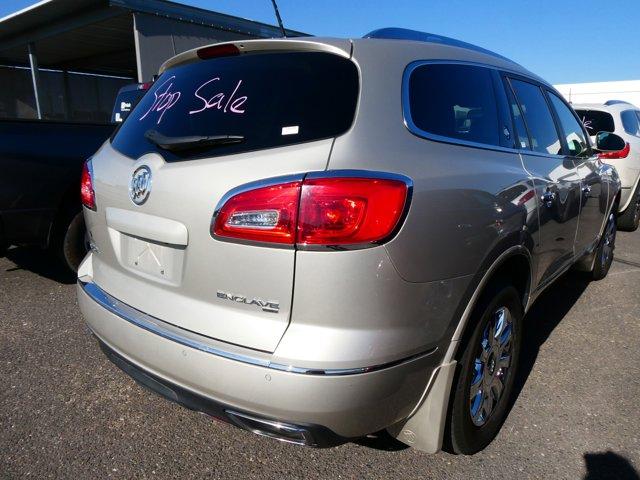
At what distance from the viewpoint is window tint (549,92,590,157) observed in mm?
3516

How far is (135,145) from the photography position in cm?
218

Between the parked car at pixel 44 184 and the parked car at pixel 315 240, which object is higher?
the parked car at pixel 315 240

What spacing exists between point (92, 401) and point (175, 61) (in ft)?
5.83

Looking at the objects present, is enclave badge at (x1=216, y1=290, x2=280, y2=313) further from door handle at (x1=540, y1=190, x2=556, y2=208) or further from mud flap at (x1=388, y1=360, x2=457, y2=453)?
door handle at (x1=540, y1=190, x2=556, y2=208)

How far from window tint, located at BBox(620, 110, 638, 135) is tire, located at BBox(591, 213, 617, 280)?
2.92 meters

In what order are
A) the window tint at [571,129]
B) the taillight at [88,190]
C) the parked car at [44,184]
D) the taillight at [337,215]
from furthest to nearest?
the parked car at [44,184]
the window tint at [571,129]
the taillight at [88,190]
the taillight at [337,215]

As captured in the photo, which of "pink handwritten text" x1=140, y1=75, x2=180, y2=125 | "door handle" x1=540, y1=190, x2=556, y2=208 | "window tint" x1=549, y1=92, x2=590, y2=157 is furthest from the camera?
"window tint" x1=549, y1=92, x2=590, y2=157

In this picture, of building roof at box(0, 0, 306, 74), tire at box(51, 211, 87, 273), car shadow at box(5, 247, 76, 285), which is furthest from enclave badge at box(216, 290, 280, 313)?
building roof at box(0, 0, 306, 74)

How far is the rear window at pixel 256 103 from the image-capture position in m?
1.75

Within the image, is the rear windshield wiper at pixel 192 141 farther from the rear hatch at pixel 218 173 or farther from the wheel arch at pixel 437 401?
the wheel arch at pixel 437 401

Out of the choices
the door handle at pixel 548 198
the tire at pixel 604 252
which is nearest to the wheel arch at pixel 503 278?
the door handle at pixel 548 198

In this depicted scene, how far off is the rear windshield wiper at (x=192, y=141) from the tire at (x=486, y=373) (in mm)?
1183

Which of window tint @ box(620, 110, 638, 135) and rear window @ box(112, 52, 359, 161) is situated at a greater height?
rear window @ box(112, 52, 359, 161)

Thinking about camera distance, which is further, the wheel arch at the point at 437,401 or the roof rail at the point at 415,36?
the roof rail at the point at 415,36
